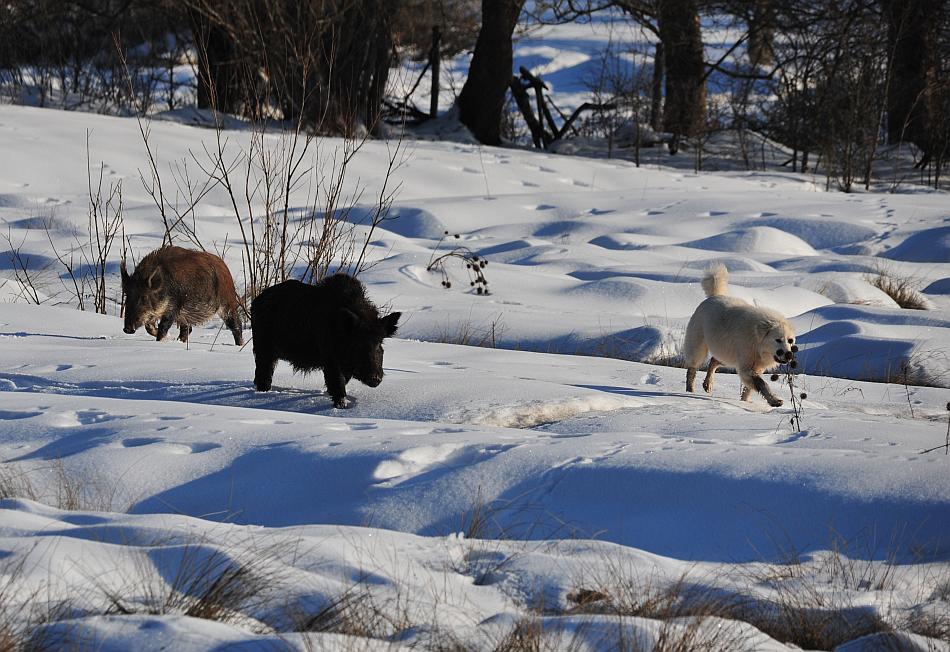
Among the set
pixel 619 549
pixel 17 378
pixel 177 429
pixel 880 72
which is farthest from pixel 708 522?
pixel 880 72

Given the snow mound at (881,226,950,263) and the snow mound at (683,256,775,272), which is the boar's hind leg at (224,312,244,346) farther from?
the snow mound at (881,226,950,263)

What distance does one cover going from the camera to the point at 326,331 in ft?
16.1

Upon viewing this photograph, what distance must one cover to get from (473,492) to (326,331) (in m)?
1.46

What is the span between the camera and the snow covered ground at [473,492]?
2713mm

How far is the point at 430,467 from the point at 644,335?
13.6 feet

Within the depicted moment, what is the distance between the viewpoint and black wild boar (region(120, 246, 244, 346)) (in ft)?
22.0

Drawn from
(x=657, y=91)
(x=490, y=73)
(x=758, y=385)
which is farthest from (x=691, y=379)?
(x=657, y=91)

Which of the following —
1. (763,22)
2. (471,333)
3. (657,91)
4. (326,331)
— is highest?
(763,22)

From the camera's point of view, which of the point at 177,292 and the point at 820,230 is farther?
the point at 820,230

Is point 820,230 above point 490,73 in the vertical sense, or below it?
below

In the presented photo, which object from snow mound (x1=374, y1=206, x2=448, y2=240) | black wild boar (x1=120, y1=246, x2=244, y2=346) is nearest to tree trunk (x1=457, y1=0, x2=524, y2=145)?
snow mound (x1=374, y1=206, x2=448, y2=240)

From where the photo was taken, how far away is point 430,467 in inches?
156

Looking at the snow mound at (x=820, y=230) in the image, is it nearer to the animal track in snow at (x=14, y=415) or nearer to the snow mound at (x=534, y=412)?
the snow mound at (x=534, y=412)

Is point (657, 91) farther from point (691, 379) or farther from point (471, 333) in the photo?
point (691, 379)
